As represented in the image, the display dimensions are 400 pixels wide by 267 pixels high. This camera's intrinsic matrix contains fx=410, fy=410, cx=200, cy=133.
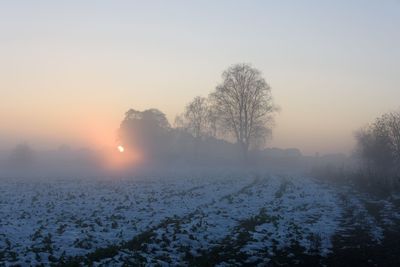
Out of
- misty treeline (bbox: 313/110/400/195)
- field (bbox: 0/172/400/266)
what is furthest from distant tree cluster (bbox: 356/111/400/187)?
field (bbox: 0/172/400/266)

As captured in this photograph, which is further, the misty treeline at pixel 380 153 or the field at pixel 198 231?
the misty treeline at pixel 380 153

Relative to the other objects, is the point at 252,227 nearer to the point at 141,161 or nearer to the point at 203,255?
the point at 203,255

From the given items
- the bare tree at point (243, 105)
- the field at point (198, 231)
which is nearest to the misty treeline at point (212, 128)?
the bare tree at point (243, 105)

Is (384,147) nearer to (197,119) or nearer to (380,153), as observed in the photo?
(380,153)

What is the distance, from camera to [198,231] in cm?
1444

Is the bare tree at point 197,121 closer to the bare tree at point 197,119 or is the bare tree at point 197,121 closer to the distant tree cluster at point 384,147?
the bare tree at point 197,119

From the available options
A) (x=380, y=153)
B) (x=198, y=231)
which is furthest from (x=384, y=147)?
(x=198, y=231)

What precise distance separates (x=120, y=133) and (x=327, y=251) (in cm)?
8050

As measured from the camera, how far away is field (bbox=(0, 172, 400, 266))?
11.1 meters

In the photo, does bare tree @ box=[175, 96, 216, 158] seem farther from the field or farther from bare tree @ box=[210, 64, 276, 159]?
the field

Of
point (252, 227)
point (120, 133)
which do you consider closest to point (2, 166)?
point (120, 133)

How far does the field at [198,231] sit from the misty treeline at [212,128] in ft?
131

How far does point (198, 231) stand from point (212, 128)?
2793 inches

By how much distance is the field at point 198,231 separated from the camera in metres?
11.1
